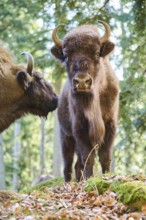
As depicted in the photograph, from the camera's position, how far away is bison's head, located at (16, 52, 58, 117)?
9438 mm

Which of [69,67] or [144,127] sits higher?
[69,67]

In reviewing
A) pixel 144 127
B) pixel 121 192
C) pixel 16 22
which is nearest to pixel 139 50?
pixel 144 127

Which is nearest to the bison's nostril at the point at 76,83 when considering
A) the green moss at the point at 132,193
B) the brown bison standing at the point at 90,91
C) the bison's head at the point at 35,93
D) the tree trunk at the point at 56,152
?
the brown bison standing at the point at 90,91

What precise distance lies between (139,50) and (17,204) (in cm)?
857

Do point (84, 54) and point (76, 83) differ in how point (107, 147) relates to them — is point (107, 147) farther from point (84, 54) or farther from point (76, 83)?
point (84, 54)

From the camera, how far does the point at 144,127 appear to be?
14.4 metres

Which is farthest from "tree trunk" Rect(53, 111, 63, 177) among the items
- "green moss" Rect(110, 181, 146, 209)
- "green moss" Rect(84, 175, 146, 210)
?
"green moss" Rect(110, 181, 146, 209)

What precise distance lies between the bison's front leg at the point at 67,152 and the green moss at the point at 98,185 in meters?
5.09

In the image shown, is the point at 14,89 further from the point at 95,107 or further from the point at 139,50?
the point at 139,50

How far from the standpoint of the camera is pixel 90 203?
6477 millimetres

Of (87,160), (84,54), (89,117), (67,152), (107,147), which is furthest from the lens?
(67,152)

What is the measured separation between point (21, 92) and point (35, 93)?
0.28m

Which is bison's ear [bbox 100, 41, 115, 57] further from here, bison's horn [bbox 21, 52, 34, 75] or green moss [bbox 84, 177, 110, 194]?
green moss [bbox 84, 177, 110, 194]

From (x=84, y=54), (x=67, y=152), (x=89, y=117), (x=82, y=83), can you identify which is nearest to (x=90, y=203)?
(x=82, y=83)
